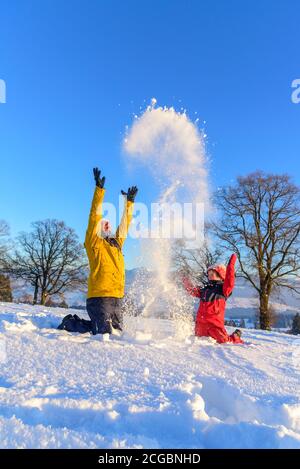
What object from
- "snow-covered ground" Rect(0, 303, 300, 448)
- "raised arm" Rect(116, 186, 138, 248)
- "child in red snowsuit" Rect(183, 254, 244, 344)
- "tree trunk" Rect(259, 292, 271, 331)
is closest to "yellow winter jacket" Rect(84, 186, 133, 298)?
"raised arm" Rect(116, 186, 138, 248)

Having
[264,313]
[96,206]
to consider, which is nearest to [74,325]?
[96,206]

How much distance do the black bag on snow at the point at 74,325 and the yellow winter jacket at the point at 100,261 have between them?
43 centimetres

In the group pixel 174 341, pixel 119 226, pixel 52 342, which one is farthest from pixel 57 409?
pixel 119 226

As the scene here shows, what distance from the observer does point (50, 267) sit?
40156 mm

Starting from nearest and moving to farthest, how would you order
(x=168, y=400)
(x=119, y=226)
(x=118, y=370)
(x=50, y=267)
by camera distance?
(x=168, y=400), (x=118, y=370), (x=119, y=226), (x=50, y=267)

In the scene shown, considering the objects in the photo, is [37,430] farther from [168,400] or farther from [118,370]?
[118,370]

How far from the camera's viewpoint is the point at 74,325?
5969 millimetres

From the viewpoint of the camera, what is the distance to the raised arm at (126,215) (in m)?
6.73

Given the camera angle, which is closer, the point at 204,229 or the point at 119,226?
the point at 119,226

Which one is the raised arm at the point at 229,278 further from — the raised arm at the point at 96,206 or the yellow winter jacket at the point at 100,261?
the raised arm at the point at 96,206

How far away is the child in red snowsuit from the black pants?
172cm

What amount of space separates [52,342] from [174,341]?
1.88 metres

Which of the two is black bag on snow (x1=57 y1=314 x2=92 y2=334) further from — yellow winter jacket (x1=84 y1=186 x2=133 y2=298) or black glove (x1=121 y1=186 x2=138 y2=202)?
black glove (x1=121 y1=186 x2=138 y2=202)

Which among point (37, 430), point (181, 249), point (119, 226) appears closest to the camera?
point (37, 430)
